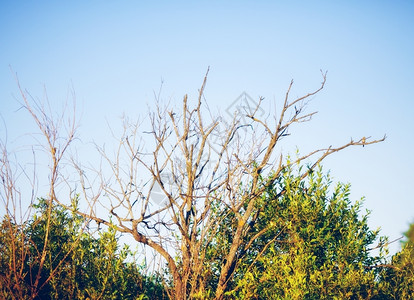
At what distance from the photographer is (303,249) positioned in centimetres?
988

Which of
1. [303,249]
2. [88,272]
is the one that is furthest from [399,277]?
[88,272]

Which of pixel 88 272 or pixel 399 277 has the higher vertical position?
pixel 88 272

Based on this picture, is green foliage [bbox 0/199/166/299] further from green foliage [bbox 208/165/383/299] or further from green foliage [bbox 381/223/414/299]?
green foliage [bbox 381/223/414/299]

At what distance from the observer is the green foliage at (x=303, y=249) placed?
30.4 ft

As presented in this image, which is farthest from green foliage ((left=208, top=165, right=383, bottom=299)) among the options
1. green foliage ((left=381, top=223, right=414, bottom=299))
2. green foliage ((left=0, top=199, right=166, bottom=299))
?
green foliage ((left=0, top=199, right=166, bottom=299))

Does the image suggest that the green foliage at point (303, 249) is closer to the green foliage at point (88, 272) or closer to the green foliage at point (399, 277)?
the green foliage at point (399, 277)

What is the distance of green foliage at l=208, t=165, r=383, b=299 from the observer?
9.27 m

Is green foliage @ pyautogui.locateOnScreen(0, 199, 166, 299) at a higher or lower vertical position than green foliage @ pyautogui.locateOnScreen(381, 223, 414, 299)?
higher

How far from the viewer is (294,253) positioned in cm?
997

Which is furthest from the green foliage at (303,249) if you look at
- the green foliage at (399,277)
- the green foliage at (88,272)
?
the green foliage at (88,272)

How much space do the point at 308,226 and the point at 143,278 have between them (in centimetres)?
590

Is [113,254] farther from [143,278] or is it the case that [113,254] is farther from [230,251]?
[230,251]

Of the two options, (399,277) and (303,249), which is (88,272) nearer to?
(303,249)

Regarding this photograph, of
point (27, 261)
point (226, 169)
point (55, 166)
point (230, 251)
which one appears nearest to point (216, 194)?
point (226, 169)
